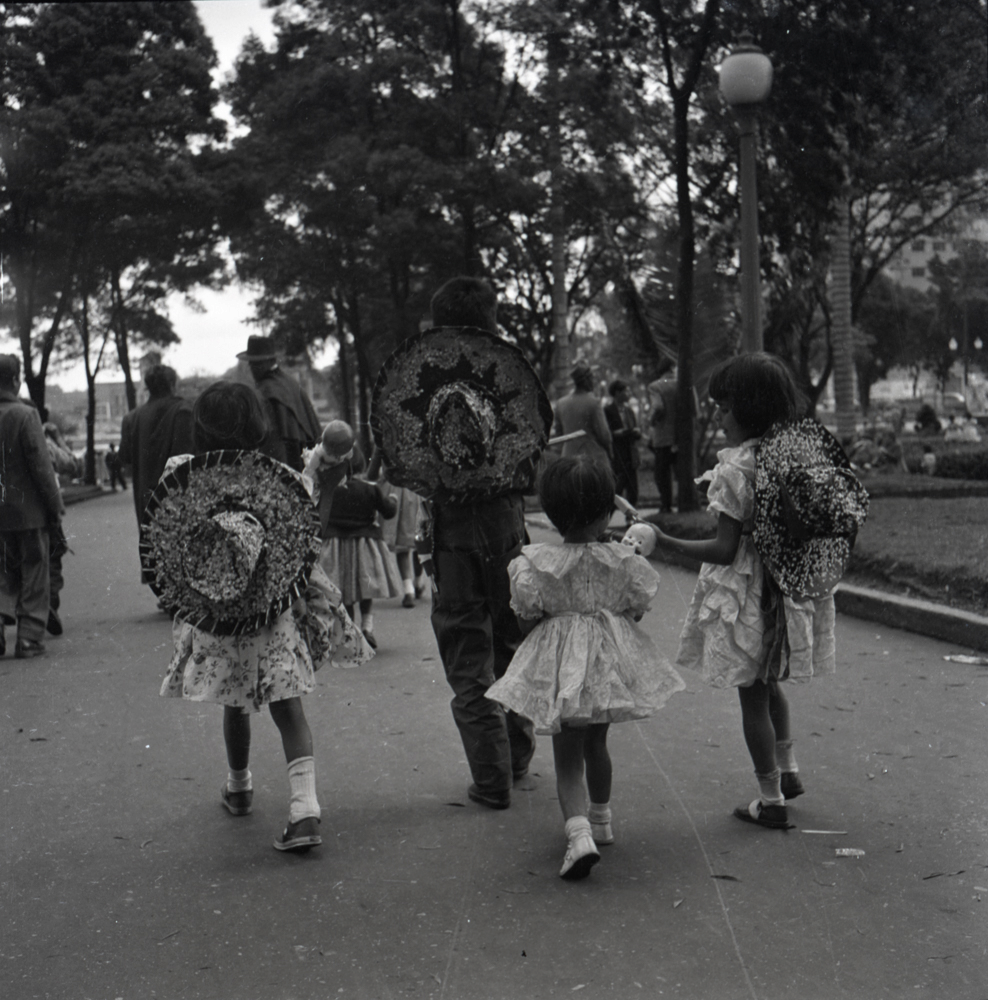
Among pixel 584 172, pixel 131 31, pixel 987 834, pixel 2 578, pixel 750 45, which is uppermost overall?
pixel 131 31

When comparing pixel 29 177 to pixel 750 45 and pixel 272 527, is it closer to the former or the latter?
pixel 750 45

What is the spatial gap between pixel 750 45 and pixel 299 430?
18.9 ft

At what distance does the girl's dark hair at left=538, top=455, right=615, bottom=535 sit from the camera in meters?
4.52

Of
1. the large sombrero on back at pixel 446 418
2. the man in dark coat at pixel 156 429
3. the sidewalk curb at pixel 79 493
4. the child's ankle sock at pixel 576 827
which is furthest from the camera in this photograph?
the sidewalk curb at pixel 79 493

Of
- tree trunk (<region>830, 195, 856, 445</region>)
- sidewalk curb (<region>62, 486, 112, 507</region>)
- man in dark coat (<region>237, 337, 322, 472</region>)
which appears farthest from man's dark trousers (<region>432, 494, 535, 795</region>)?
sidewalk curb (<region>62, 486, 112, 507</region>)

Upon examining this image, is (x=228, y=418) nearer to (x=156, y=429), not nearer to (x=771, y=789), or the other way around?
(x=771, y=789)

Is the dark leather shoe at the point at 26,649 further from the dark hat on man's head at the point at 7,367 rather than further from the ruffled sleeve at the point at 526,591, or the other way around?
the ruffled sleeve at the point at 526,591

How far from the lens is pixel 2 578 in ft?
31.2

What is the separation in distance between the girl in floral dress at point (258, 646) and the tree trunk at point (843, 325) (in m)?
20.0

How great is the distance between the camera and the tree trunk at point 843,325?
2448 centimetres

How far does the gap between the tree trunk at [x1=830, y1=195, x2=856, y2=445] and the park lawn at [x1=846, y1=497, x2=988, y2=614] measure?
1068cm

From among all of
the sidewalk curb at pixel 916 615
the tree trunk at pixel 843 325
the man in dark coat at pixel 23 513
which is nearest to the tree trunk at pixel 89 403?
the tree trunk at pixel 843 325

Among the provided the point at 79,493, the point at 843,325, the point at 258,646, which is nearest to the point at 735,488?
the point at 258,646

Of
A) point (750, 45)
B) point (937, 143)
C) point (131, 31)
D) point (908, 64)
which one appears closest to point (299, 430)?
point (750, 45)
